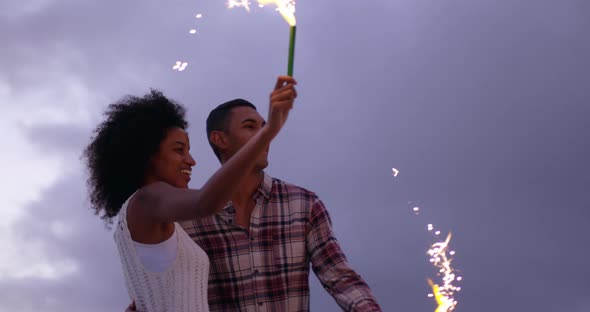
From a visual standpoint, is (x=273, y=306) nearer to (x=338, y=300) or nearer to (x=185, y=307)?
(x=338, y=300)

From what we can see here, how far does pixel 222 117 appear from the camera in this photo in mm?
6613

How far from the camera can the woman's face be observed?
16.2 feet

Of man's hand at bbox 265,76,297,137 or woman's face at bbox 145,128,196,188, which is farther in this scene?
woman's face at bbox 145,128,196,188

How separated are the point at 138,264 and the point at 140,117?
1053 millimetres

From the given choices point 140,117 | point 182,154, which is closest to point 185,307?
point 182,154

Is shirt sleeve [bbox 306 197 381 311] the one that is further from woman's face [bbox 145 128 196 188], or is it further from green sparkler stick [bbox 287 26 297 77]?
green sparkler stick [bbox 287 26 297 77]

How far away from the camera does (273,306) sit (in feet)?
19.5

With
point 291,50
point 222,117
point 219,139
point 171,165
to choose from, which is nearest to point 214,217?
point 219,139

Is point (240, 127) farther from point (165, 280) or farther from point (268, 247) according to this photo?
point (165, 280)

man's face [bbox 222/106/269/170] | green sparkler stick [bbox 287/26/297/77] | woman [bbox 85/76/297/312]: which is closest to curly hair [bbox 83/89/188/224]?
woman [bbox 85/76/297/312]

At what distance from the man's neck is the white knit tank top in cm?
148

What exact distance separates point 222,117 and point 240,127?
21cm

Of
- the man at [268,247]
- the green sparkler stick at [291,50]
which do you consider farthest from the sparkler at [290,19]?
the man at [268,247]

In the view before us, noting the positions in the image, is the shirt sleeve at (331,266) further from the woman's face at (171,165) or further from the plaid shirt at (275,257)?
the woman's face at (171,165)
